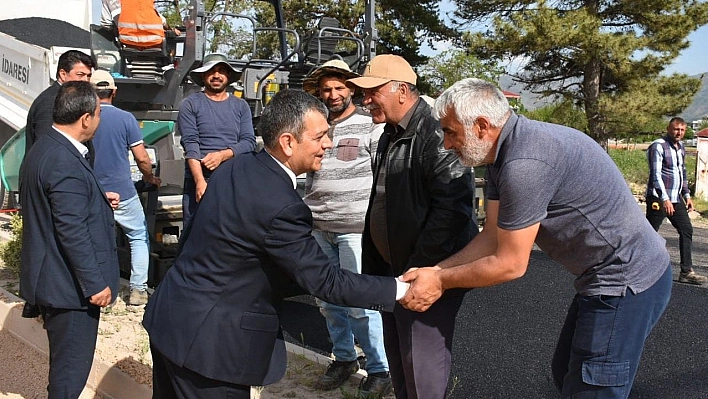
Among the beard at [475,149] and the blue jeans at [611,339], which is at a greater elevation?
the beard at [475,149]

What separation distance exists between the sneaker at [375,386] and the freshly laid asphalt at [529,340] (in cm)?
53

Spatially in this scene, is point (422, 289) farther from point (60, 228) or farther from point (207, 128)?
point (207, 128)

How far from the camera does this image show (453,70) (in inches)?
866

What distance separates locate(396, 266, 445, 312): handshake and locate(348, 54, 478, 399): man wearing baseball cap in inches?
5.4

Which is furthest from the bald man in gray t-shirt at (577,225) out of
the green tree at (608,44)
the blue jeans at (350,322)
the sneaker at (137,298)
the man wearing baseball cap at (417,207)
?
the green tree at (608,44)

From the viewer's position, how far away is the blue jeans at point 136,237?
5422 millimetres

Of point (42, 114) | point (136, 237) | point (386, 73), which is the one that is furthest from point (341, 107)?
point (136, 237)

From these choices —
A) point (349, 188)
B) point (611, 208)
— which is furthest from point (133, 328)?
point (611, 208)

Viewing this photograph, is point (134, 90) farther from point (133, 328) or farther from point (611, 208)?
point (611, 208)

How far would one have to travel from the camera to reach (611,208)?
252 cm

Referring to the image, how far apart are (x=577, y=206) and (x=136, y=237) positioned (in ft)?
12.5

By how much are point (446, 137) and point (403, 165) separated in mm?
422

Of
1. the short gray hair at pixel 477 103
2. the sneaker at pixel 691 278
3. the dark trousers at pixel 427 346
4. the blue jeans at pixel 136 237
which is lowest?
the sneaker at pixel 691 278

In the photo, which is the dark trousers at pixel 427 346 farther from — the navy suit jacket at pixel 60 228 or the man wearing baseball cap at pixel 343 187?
the navy suit jacket at pixel 60 228
